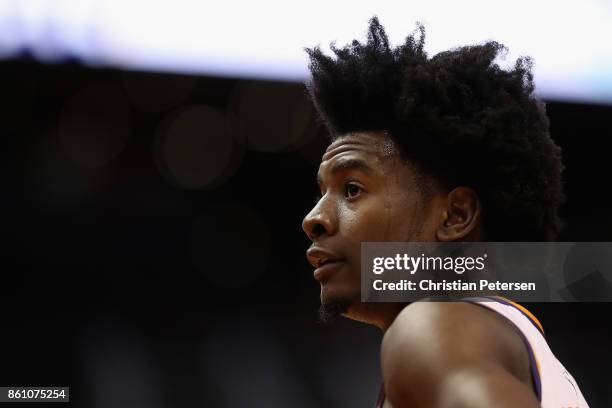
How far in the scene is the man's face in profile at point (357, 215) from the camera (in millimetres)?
1563

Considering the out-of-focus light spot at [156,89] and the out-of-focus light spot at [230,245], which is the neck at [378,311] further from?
the out-of-focus light spot at [230,245]

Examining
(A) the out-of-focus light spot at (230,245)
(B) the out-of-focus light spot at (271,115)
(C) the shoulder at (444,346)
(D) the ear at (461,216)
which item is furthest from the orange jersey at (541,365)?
(A) the out-of-focus light spot at (230,245)

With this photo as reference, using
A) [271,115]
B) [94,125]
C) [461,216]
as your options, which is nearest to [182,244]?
[94,125]

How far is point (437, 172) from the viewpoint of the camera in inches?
62.7

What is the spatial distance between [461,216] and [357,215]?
0.22 m

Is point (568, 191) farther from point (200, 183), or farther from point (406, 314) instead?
point (406, 314)

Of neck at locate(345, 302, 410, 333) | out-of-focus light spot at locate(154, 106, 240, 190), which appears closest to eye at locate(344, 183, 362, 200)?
neck at locate(345, 302, 410, 333)

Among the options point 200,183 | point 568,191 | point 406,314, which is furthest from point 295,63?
point 406,314

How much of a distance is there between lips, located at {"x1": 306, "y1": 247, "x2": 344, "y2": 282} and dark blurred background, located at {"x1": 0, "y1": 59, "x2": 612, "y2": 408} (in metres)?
3.14

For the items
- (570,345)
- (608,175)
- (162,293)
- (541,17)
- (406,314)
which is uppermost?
(541,17)

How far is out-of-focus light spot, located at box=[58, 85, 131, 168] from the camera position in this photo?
493cm

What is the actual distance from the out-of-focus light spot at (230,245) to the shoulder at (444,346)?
4.47 m

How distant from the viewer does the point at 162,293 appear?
5.46m

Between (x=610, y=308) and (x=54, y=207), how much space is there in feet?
14.3
